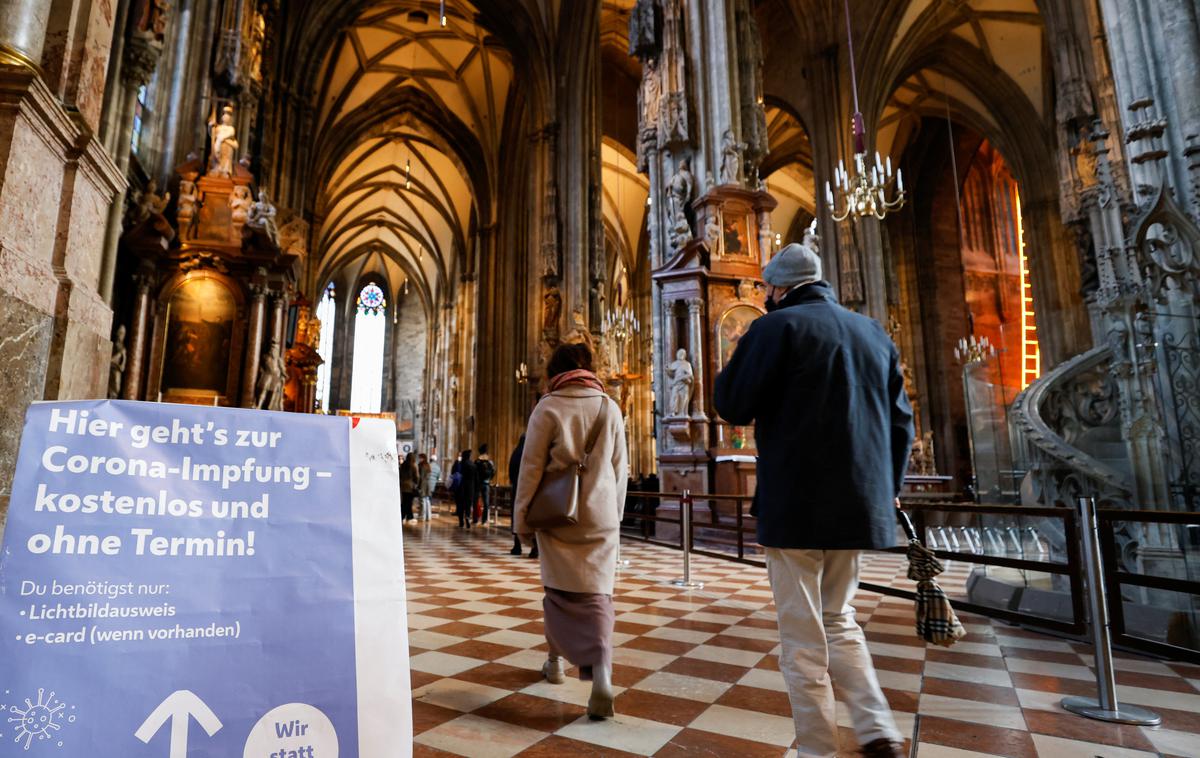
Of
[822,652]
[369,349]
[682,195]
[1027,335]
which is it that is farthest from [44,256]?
[369,349]

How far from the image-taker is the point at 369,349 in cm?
4419

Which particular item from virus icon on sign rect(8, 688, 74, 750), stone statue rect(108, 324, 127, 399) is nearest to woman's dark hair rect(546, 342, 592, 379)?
virus icon on sign rect(8, 688, 74, 750)

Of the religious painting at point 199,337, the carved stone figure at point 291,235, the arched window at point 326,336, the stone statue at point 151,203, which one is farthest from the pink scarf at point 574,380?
the arched window at point 326,336

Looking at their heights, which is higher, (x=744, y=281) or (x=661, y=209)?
(x=661, y=209)

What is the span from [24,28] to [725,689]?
3.52 meters

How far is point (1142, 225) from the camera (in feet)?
16.4

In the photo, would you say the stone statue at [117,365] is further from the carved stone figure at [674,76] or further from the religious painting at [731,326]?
the carved stone figure at [674,76]

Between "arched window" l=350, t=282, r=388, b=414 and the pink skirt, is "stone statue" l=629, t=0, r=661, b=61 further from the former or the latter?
"arched window" l=350, t=282, r=388, b=414

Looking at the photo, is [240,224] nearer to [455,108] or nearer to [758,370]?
[758,370]

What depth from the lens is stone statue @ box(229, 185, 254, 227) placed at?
35.8ft

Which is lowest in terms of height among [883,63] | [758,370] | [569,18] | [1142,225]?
[758,370]

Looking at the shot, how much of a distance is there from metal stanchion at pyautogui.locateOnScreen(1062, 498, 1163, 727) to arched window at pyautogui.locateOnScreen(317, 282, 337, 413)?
141 feet

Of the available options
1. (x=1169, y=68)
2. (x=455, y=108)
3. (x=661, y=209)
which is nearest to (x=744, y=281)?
(x=661, y=209)

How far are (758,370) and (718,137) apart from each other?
9656mm
